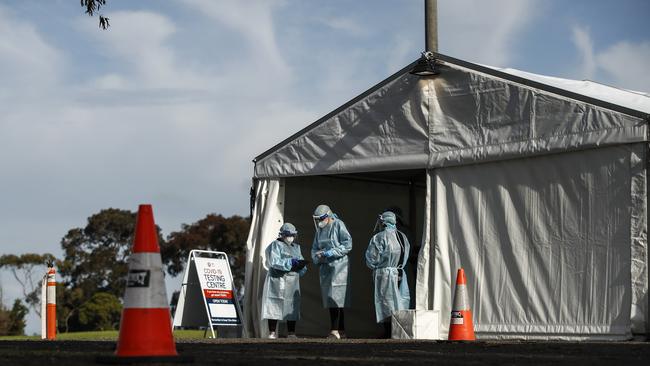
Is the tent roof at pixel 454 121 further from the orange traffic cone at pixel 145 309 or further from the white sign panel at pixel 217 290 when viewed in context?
the orange traffic cone at pixel 145 309

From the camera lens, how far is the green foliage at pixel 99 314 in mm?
47344

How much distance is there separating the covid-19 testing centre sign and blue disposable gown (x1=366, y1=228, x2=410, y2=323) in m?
3.04

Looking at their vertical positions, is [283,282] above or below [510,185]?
below

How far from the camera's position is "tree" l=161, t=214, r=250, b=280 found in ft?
177

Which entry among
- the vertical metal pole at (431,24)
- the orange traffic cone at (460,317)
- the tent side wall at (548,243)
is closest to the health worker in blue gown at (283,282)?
the tent side wall at (548,243)

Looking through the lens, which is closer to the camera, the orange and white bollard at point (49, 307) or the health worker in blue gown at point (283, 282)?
the orange and white bollard at point (49, 307)

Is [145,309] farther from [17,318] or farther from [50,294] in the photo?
[17,318]

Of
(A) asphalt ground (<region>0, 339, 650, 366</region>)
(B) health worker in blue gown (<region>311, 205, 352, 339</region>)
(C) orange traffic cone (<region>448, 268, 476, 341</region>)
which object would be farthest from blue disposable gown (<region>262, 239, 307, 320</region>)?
(A) asphalt ground (<region>0, 339, 650, 366</region>)

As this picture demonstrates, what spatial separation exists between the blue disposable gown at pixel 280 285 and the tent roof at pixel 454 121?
47.3 inches

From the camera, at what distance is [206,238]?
54.6 meters

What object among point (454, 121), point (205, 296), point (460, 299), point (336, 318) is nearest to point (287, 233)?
point (336, 318)

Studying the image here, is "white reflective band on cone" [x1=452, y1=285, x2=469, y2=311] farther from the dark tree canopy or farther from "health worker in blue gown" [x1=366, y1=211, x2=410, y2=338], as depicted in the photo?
the dark tree canopy

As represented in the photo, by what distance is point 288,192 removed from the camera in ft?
60.6

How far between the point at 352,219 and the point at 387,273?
3.32 metres
